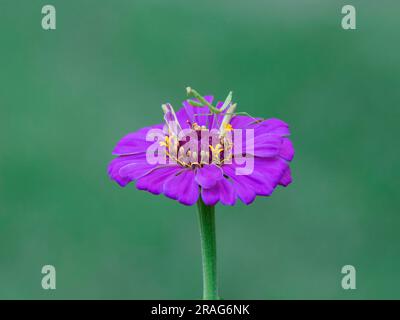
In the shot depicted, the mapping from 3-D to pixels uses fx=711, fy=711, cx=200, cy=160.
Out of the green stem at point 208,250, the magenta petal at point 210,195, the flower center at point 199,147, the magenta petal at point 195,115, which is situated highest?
the magenta petal at point 195,115

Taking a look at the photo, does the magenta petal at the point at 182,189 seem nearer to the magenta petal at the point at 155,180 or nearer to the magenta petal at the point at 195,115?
the magenta petal at the point at 155,180

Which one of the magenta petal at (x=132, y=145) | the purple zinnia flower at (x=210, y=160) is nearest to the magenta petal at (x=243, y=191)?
the purple zinnia flower at (x=210, y=160)

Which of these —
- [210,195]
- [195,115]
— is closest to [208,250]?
[210,195]

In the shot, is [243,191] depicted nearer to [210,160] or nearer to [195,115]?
[210,160]

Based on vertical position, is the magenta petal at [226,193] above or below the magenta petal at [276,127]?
below

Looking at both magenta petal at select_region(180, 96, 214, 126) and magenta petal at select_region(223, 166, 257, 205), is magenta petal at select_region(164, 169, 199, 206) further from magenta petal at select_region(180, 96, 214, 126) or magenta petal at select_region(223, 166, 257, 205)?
magenta petal at select_region(180, 96, 214, 126)

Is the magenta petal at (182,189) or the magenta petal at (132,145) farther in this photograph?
the magenta petal at (132,145)

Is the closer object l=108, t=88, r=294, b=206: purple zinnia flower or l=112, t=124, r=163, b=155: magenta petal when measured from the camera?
l=108, t=88, r=294, b=206: purple zinnia flower

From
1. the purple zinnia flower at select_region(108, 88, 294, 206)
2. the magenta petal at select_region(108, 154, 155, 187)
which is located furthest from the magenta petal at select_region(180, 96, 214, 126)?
the magenta petal at select_region(108, 154, 155, 187)

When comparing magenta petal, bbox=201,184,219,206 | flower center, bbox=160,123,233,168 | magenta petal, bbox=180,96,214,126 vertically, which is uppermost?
magenta petal, bbox=180,96,214,126
